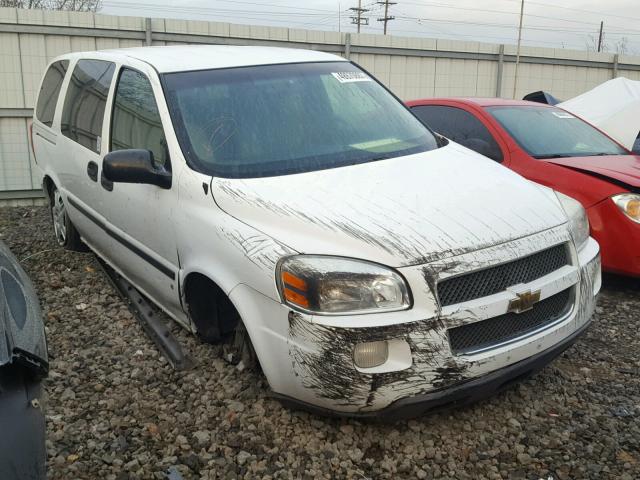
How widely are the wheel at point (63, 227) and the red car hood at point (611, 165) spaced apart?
3.99m

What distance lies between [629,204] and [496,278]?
235 cm

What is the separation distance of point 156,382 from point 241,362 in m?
0.50

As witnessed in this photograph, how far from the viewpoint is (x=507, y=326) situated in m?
2.82

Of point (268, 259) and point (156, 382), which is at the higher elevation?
point (268, 259)

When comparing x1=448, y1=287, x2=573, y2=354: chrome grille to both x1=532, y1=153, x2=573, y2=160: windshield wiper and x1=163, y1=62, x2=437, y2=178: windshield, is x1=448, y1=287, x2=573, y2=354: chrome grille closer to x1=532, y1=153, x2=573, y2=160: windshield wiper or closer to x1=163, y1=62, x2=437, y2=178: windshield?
x1=163, y1=62, x2=437, y2=178: windshield

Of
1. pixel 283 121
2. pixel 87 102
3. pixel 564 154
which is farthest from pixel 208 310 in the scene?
pixel 564 154

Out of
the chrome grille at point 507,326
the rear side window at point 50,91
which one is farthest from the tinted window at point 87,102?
the chrome grille at point 507,326

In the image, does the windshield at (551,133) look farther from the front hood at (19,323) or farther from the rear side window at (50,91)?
the front hood at (19,323)

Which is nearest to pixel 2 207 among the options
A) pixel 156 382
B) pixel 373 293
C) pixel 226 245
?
pixel 156 382

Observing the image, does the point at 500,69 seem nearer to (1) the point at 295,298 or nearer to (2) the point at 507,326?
(2) the point at 507,326

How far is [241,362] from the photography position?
3396mm

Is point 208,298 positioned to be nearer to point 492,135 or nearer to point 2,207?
point 492,135

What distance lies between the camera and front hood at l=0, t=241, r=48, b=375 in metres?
1.57

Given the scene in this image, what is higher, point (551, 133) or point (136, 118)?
point (136, 118)
